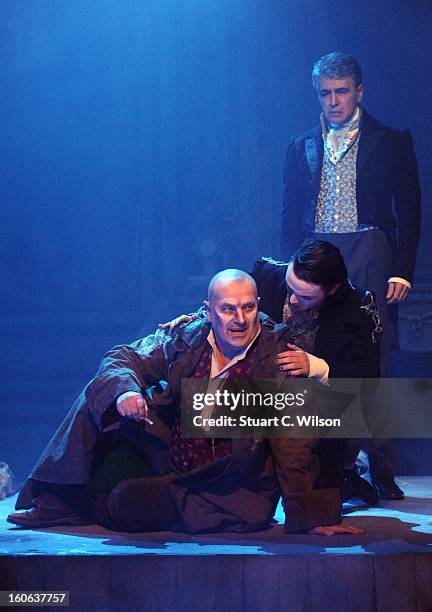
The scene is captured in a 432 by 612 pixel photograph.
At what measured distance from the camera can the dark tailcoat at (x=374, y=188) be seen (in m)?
4.20

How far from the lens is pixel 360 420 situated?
11.5 ft

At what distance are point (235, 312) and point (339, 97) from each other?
60.9 inches

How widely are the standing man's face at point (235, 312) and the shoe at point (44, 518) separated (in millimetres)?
816

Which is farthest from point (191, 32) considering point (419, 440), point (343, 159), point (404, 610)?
point (404, 610)

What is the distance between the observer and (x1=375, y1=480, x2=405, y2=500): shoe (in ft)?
12.4

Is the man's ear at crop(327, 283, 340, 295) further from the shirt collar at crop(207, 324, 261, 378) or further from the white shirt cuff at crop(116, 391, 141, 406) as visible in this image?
the white shirt cuff at crop(116, 391, 141, 406)

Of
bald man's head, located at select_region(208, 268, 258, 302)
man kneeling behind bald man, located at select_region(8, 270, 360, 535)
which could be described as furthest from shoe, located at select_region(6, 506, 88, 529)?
bald man's head, located at select_region(208, 268, 258, 302)

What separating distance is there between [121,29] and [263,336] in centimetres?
372

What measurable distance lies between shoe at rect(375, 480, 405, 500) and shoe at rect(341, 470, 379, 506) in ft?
0.27

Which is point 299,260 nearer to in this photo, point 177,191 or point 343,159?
point 343,159

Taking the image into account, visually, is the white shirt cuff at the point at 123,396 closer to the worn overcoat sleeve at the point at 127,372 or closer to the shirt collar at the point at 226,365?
the worn overcoat sleeve at the point at 127,372

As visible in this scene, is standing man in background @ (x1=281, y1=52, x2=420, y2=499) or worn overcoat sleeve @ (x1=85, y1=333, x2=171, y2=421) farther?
standing man in background @ (x1=281, y1=52, x2=420, y2=499)

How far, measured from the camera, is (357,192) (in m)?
4.22

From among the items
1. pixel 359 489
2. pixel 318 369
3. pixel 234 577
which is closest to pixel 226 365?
pixel 318 369
